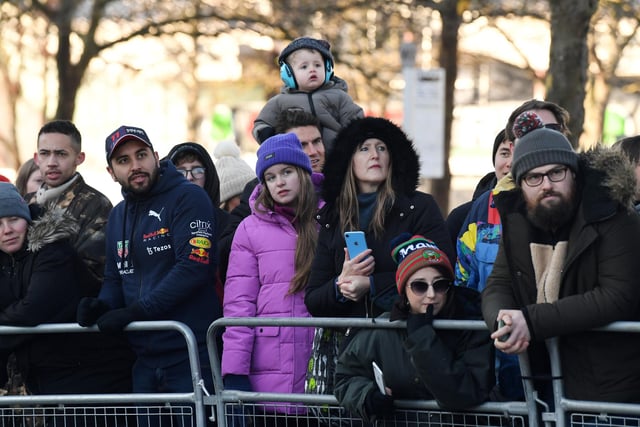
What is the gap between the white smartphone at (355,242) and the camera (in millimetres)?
5086

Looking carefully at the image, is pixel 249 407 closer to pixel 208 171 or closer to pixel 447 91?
pixel 208 171

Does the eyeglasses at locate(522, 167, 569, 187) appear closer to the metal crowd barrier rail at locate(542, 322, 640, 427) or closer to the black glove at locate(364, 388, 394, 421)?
the metal crowd barrier rail at locate(542, 322, 640, 427)

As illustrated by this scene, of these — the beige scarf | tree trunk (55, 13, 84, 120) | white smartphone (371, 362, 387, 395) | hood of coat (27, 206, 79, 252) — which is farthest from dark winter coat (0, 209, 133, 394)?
tree trunk (55, 13, 84, 120)

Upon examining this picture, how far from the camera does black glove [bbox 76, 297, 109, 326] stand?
5.61 metres

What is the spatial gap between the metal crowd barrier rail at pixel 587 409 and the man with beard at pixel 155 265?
204cm

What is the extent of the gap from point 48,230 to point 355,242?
1.95 meters

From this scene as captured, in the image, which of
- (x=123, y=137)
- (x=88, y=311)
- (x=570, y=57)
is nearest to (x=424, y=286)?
(x=88, y=311)

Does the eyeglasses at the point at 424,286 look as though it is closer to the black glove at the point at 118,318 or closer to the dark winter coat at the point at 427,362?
the dark winter coat at the point at 427,362

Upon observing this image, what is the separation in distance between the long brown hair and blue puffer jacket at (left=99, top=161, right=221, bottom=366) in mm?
403

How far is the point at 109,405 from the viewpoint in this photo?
570 centimetres

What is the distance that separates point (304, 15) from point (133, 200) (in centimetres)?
1231

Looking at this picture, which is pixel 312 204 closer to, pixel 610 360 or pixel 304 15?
pixel 610 360

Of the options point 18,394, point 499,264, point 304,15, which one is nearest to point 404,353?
point 499,264

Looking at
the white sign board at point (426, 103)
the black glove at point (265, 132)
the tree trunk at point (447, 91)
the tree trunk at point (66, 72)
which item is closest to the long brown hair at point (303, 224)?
the black glove at point (265, 132)
